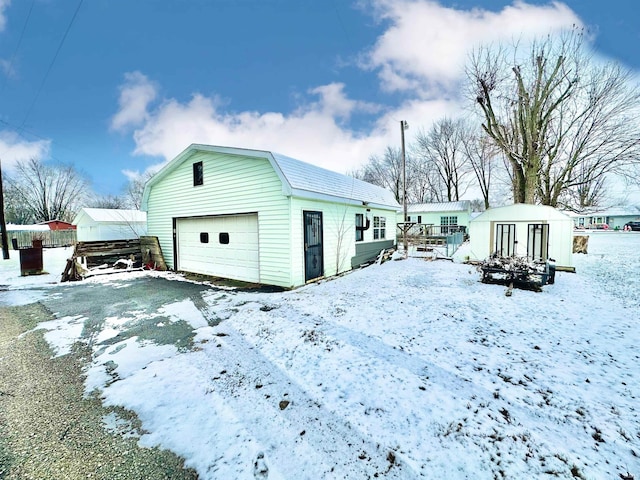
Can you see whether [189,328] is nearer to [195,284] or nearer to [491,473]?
[195,284]

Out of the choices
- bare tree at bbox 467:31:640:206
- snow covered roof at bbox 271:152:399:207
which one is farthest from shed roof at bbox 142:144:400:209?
bare tree at bbox 467:31:640:206

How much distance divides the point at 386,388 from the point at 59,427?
118 inches

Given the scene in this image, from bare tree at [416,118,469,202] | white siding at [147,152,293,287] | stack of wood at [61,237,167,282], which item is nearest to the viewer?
white siding at [147,152,293,287]

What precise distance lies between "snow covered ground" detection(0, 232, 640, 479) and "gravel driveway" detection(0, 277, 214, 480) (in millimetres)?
140

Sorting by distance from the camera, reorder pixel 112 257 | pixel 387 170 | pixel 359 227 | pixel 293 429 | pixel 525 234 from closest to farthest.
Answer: pixel 293 429
pixel 525 234
pixel 112 257
pixel 359 227
pixel 387 170

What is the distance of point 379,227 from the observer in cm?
1315

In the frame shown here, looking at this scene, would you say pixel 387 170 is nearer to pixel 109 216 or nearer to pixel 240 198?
pixel 109 216

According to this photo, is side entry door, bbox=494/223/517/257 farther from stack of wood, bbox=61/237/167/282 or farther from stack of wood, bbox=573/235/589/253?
stack of wood, bbox=61/237/167/282

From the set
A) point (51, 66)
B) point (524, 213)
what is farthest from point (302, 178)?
point (51, 66)

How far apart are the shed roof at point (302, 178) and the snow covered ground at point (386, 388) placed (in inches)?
132

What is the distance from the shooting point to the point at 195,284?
26.7 ft

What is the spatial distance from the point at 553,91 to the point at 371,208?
10.6m

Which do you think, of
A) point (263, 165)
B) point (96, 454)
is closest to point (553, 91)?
point (263, 165)

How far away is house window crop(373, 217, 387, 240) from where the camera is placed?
12641 millimetres
